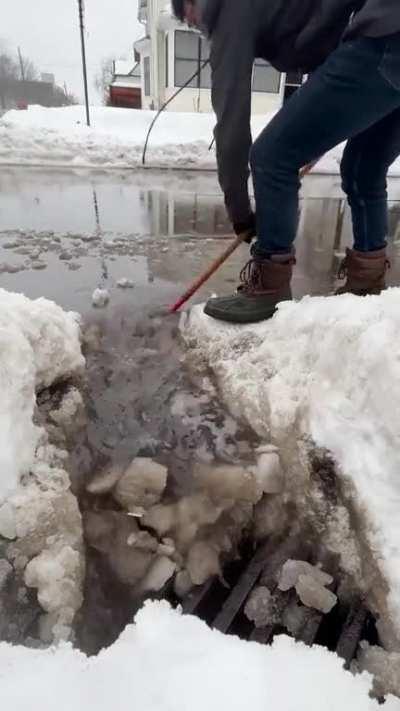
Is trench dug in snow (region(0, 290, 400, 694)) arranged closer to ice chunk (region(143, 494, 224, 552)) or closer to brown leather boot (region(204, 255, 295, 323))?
ice chunk (region(143, 494, 224, 552))

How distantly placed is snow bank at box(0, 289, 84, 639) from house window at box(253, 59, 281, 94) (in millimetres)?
15082

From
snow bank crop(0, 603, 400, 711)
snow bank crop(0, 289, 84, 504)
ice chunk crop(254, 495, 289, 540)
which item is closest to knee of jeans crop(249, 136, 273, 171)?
snow bank crop(0, 289, 84, 504)

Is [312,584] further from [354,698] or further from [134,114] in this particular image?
[134,114]

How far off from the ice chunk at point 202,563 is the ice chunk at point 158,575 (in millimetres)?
46

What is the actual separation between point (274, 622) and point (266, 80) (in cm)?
1607

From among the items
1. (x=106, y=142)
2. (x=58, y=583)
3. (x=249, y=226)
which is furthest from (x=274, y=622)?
(x=106, y=142)

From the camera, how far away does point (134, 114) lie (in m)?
12.8

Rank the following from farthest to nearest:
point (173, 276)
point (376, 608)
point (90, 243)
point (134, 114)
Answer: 1. point (134, 114)
2. point (90, 243)
3. point (173, 276)
4. point (376, 608)

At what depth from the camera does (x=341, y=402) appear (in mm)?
1245

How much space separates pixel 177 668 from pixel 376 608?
1.44 ft

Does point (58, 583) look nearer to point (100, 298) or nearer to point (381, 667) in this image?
point (381, 667)

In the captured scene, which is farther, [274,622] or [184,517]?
[184,517]

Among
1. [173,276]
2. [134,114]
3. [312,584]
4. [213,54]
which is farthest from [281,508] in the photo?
[134,114]

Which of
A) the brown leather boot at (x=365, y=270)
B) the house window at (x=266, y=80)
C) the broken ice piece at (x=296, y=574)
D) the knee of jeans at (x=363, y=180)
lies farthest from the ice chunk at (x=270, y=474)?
the house window at (x=266, y=80)
